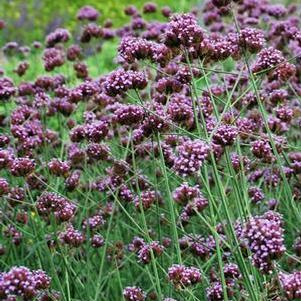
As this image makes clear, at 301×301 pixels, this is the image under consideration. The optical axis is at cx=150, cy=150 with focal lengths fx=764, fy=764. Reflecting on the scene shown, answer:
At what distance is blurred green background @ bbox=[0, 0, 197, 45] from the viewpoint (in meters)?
9.52

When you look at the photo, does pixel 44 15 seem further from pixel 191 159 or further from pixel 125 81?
pixel 191 159

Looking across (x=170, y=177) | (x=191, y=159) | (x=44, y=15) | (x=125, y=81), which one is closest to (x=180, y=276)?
(x=191, y=159)

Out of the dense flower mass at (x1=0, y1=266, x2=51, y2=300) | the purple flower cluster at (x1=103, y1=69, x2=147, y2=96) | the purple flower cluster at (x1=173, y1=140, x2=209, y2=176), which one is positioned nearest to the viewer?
the dense flower mass at (x1=0, y1=266, x2=51, y2=300)

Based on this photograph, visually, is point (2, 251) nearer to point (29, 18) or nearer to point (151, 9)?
point (151, 9)

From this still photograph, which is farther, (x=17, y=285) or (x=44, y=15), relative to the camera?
(x=44, y=15)

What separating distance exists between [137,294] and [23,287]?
0.50 metres

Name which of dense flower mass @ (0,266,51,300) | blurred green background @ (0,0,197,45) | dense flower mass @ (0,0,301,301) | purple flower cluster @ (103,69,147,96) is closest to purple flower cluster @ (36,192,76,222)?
dense flower mass @ (0,0,301,301)

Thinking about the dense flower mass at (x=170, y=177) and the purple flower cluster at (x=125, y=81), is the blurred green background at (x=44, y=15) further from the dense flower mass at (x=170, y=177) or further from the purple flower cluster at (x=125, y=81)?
the purple flower cluster at (x=125, y=81)

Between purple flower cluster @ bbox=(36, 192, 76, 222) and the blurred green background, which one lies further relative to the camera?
the blurred green background

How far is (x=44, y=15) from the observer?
33.1 feet

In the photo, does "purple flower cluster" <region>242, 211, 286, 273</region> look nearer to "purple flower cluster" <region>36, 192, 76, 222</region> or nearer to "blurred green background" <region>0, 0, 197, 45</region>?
"purple flower cluster" <region>36, 192, 76, 222</region>

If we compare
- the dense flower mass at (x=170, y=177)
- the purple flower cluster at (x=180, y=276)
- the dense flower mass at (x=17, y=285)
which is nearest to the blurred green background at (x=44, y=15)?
the dense flower mass at (x=170, y=177)

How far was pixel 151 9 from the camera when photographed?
15.8ft

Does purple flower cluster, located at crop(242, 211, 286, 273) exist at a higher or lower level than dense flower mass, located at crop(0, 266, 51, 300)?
higher
